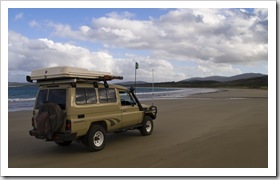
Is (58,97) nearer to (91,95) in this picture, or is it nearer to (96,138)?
(91,95)

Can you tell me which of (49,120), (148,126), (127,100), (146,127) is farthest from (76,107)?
Answer: (148,126)

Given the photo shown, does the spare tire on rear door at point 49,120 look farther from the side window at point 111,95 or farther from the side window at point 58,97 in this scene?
the side window at point 111,95

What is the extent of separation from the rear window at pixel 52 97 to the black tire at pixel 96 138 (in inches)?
43.9

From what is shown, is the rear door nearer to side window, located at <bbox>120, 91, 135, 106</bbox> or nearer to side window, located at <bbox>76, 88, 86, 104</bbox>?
side window, located at <bbox>120, 91, 135, 106</bbox>

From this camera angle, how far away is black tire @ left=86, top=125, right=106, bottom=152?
8.61 metres

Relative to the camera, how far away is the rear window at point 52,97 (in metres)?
8.45

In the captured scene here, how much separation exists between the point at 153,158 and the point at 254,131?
18.1 ft

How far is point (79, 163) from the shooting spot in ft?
25.1

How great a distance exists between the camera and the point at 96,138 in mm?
8914

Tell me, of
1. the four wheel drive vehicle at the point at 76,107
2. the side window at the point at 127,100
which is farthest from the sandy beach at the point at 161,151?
the side window at the point at 127,100

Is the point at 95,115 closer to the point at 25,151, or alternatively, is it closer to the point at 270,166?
the point at 25,151

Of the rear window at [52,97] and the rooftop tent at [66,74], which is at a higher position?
the rooftop tent at [66,74]

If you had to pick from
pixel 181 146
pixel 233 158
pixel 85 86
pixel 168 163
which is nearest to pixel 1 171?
pixel 85 86

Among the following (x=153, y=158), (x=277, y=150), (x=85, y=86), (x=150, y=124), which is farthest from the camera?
(x=150, y=124)
